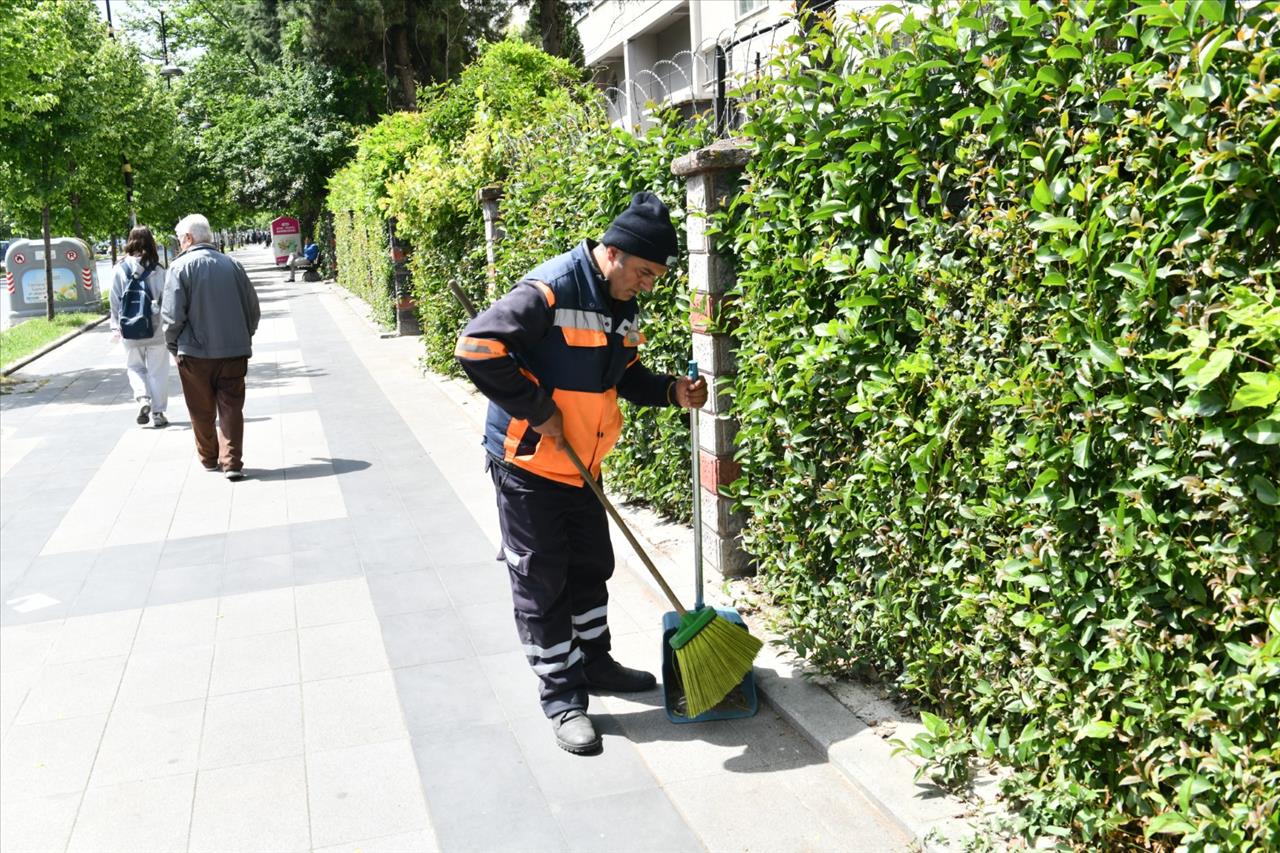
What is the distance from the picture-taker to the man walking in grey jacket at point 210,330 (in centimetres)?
845

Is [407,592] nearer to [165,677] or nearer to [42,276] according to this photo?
[165,677]

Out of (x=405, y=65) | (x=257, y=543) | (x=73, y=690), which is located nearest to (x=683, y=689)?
(x=73, y=690)

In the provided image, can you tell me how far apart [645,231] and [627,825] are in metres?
2.05

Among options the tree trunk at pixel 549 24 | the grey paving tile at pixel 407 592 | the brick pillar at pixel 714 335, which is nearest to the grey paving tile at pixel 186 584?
the grey paving tile at pixel 407 592

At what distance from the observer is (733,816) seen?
3672 mm

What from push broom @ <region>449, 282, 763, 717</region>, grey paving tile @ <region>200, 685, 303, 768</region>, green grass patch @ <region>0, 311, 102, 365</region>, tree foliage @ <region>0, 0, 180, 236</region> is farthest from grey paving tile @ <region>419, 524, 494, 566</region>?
green grass patch @ <region>0, 311, 102, 365</region>

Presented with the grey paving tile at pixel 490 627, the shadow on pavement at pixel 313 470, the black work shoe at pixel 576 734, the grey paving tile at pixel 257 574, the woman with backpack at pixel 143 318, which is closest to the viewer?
the black work shoe at pixel 576 734

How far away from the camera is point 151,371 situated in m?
11.0

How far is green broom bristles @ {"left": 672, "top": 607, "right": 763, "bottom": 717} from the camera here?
4.11 m

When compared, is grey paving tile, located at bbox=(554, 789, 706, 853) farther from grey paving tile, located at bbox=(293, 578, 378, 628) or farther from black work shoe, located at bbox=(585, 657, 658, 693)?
grey paving tile, located at bbox=(293, 578, 378, 628)

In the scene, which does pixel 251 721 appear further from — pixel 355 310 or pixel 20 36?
pixel 355 310

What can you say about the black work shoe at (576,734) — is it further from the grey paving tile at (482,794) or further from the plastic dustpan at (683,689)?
the plastic dustpan at (683,689)

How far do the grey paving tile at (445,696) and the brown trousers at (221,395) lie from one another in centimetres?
451

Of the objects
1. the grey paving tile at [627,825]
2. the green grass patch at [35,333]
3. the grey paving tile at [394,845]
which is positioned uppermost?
the green grass patch at [35,333]
